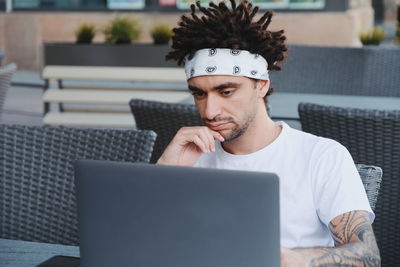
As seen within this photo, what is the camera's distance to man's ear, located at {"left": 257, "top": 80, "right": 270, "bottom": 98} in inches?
69.5

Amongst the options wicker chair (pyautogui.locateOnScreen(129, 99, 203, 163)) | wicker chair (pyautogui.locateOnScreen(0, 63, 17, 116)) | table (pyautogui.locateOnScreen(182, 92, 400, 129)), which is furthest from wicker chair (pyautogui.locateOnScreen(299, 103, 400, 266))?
wicker chair (pyautogui.locateOnScreen(0, 63, 17, 116))

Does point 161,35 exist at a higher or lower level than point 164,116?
lower

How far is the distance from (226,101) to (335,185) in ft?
1.08

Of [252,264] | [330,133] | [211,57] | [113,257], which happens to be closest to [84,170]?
[113,257]

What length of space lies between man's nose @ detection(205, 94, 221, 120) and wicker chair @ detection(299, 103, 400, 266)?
38.8 inches

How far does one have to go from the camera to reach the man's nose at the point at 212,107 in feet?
5.47

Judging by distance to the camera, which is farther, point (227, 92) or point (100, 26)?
point (100, 26)

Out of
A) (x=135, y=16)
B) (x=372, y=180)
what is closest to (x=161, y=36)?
(x=135, y=16)

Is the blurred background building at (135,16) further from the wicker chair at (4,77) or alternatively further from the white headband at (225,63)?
the white headband at (225,63)

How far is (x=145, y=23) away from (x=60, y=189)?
883cm

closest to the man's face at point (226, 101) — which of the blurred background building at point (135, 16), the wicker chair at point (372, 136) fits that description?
the wicker chair at point (372, 136)

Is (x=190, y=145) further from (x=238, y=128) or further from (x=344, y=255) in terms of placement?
(x=344, y=255)

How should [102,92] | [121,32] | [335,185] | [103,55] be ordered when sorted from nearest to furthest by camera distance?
[335,185] < [102,92] < [103,55] < [121,32]

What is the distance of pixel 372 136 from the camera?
256 cm
